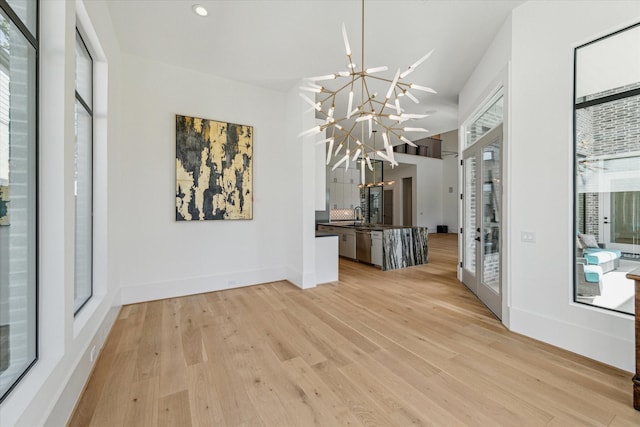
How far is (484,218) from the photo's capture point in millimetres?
3822

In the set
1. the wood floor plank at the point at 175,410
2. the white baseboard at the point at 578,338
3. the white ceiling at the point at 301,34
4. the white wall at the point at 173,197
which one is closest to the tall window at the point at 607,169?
the white baseboard at the point at 578,338

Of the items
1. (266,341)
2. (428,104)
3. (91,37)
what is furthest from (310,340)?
(428,104)

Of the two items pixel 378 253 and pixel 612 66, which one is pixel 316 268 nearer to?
pixel 378 253

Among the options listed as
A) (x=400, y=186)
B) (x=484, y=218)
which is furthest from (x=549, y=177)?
(x=400, y=186)

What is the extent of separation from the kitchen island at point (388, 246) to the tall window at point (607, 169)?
3574 mm

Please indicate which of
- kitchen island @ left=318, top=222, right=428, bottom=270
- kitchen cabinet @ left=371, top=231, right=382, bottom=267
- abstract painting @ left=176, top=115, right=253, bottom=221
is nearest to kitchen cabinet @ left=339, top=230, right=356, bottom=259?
kitchen island @ left=318, top=222, right=428, bottom=270

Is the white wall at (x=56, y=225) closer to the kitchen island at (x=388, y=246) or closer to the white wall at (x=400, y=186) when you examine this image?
the kitchen island at (x=388, y=246)

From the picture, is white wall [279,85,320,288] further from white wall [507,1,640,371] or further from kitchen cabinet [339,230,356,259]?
white wall [507,1,640,371]

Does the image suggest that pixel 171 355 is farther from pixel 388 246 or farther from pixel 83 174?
pixel 388 246

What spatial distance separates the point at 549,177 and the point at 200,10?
13.1 feet

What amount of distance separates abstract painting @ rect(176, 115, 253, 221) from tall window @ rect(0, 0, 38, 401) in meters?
2.46

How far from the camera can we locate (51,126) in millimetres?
1623

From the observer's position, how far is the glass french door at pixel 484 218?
3367 mm

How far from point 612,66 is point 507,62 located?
896 millimetres
